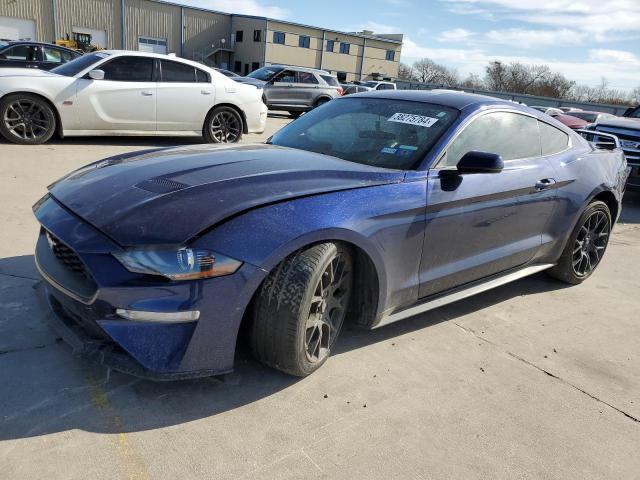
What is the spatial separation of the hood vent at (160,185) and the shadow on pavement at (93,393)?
36.8 inches

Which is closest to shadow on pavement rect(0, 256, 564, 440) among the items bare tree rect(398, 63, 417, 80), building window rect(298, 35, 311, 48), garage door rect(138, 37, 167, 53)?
garage door rect(138, 37, 167, 53)

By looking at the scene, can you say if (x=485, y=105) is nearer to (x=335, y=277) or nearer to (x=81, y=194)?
(x=335, y=277)

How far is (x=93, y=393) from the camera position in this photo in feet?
8.22

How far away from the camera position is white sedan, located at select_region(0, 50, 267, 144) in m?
7.82

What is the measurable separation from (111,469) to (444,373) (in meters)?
1.79

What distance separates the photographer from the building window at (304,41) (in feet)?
201

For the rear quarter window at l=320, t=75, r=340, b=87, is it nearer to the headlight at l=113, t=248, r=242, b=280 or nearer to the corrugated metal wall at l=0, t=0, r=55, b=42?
the headlight at l=113, t=248, r=242, b=280

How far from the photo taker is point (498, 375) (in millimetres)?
3078

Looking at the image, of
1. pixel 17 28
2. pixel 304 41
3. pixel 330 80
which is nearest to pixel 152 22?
pixel 17 28

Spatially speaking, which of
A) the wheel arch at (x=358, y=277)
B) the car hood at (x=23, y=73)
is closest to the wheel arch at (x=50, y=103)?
the car hood at (x=23, y=73)

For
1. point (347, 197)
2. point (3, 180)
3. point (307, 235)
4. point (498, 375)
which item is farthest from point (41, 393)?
point (3, 180)

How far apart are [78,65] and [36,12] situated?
47.2m

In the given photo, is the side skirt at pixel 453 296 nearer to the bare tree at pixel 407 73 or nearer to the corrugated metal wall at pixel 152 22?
the corrugated metal wall at pixel 152 22

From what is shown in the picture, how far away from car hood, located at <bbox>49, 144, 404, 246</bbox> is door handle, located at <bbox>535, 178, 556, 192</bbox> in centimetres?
134
